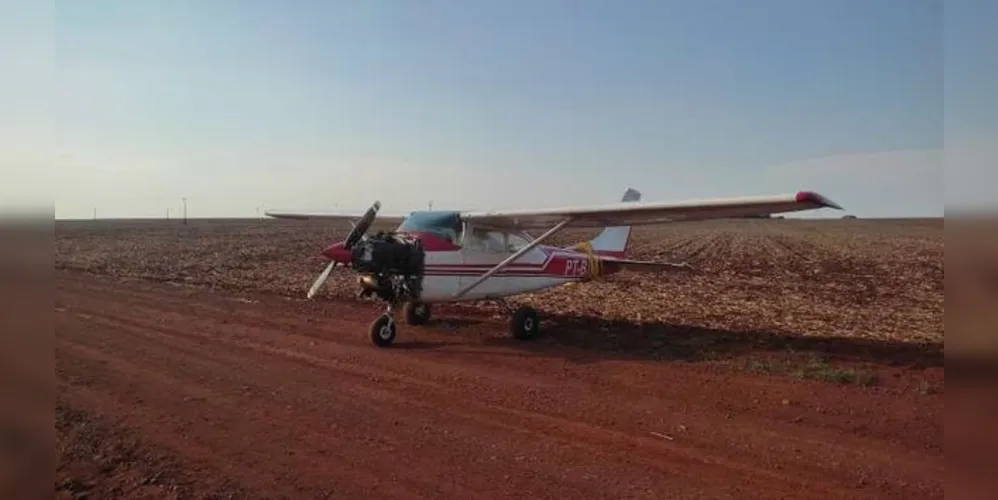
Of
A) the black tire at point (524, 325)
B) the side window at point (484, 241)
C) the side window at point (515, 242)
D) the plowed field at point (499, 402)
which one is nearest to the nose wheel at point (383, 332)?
the plowed field at point (499, 402)

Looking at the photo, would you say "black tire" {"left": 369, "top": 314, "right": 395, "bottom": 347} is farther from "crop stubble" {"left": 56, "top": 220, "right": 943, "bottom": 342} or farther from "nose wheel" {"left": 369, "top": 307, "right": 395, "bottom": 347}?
"crop stubble" {"left": 56, "top": 220, "right": 943, "bottom": 342}

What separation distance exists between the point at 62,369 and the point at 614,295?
537 inches

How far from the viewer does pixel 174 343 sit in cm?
1130

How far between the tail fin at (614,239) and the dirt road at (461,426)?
556cm

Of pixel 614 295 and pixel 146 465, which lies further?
pixel 614 295

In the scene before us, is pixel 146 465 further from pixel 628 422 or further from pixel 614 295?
pixel 614 295

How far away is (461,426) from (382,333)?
15.8ft

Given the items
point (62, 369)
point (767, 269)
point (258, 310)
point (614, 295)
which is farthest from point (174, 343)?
point (767, 269)

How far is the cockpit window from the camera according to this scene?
13.1 m

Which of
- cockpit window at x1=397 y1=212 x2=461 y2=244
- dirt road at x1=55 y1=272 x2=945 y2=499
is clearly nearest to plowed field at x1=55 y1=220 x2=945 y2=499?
dirt road at x1=55 y1=272 x2=945 y2=499

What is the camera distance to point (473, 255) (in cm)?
1343

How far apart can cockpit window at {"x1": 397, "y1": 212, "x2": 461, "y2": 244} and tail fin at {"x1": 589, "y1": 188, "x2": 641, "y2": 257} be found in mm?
4477

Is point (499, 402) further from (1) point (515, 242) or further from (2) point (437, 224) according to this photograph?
(1) point (515, 242)

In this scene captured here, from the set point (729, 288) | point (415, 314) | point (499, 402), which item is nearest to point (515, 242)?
point (415, 314)
